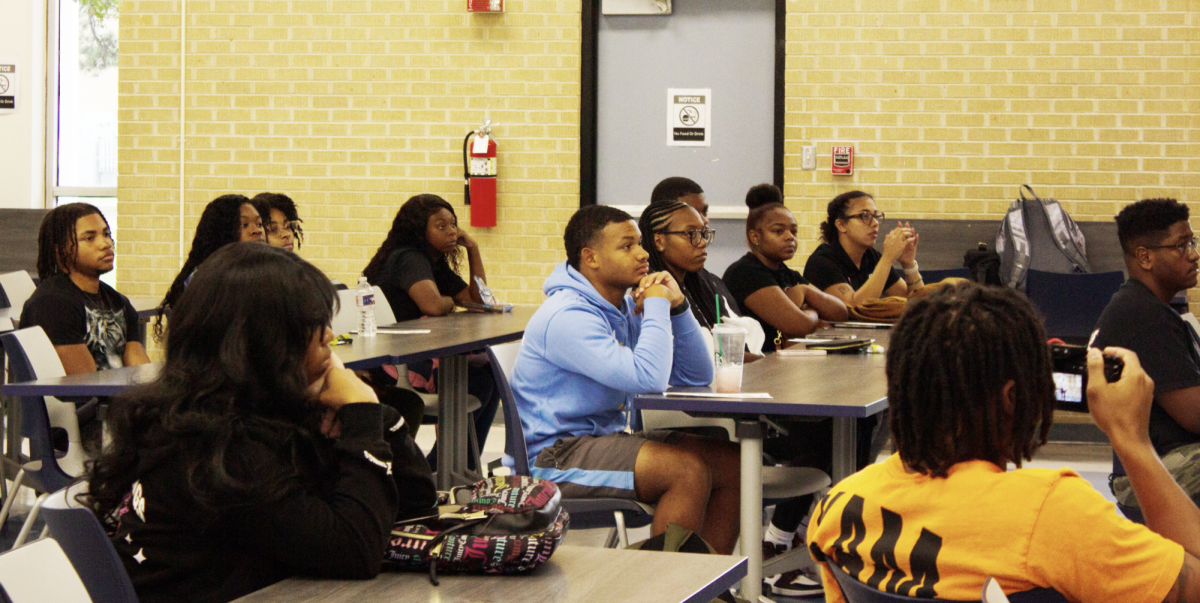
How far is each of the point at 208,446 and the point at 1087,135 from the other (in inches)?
231

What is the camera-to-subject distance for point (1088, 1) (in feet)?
20.0

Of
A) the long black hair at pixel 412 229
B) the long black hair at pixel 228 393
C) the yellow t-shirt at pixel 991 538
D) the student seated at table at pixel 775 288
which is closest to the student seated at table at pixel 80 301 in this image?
the long black hair at pixel 412 229

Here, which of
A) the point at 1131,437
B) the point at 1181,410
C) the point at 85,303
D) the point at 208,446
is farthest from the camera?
the point at 85,303

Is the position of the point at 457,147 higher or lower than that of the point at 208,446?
higher

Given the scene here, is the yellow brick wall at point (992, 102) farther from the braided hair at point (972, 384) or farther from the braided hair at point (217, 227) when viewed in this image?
the braided hair at point (972, 384)

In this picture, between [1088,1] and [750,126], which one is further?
[750,126]

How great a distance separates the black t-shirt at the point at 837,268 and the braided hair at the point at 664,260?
1.18m

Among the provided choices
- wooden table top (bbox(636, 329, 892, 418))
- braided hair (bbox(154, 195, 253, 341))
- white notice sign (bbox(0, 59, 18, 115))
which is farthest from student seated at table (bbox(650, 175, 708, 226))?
white notice sign (bbox(0, 59, 18, 115))

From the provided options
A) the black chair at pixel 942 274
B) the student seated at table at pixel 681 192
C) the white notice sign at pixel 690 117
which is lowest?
the black chair at pixel 942 274

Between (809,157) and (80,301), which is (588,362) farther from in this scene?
(809,157)

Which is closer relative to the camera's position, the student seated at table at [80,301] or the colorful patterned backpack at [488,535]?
the colorful patterned backpack at [488,535]

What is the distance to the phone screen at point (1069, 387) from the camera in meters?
1.58

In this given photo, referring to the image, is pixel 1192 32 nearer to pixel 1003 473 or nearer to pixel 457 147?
pixel 457 147

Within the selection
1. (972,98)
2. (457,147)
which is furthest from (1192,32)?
(457,147)
